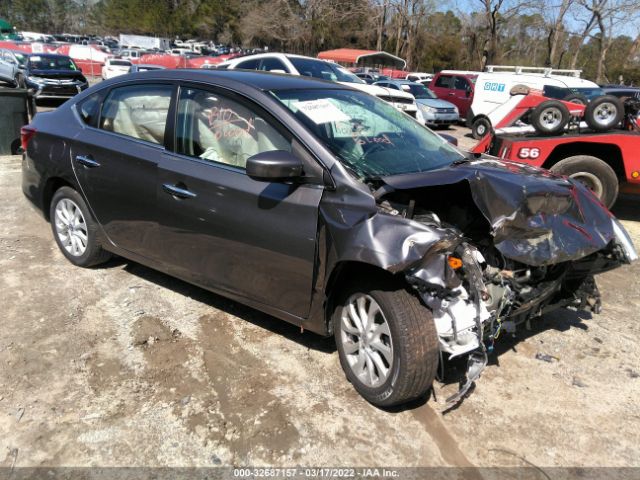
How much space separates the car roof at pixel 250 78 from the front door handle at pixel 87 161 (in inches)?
29.0

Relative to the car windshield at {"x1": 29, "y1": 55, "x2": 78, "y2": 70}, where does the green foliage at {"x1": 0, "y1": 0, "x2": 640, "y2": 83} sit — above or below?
above

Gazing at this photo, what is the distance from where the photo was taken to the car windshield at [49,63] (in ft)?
57.9

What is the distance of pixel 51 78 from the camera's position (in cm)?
1677

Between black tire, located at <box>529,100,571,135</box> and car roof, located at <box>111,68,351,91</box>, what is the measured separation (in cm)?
387

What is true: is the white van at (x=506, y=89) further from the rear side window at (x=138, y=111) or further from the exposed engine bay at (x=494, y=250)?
the rear side window at (x=138, y=111)

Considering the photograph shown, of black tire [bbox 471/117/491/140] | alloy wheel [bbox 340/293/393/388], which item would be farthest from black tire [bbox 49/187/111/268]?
black tire [bbox 471/117/491/140]

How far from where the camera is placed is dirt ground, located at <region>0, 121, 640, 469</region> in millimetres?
2654

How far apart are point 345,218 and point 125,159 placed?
1876 mm

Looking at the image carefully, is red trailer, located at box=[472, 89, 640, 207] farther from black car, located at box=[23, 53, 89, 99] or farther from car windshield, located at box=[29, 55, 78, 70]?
car windshield, located at box=[29, 55, 78, 70]

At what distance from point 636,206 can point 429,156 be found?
5.88 metres

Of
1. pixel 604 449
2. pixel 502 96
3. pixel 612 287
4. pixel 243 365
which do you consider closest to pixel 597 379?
pixel 604 449

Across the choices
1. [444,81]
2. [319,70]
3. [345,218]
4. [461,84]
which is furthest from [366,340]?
[444,81]

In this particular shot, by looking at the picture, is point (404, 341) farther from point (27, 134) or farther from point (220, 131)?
point (27, 134)

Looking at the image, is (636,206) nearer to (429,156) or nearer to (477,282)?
(429,156)
